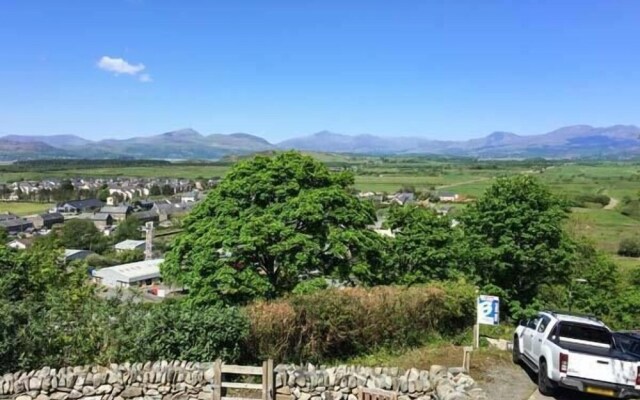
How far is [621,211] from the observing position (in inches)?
3430

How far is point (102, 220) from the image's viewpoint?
10562 centimetres

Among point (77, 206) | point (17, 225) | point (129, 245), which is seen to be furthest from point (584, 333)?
point (77, 206)

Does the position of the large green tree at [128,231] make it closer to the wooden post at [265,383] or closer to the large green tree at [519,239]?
the large green tree at [519,239]

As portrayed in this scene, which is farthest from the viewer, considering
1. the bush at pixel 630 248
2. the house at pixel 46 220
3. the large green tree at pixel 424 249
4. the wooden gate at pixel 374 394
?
the house at pixel 46 220

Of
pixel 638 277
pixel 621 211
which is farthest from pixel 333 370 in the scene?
pixel 621 211

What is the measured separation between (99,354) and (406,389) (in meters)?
6.05

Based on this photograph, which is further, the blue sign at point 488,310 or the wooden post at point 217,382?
the blue sign at point 488,310

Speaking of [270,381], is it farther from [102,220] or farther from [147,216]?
[147,216]

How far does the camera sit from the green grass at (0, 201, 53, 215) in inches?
4457

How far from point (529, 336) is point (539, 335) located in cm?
57

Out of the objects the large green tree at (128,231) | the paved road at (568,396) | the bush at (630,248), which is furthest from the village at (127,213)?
the paved road at (568,396)

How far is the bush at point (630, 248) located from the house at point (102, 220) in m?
88.6

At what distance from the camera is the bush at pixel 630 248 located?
199ft

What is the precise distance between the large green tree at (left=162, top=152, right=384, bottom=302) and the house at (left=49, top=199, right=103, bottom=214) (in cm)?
11372
